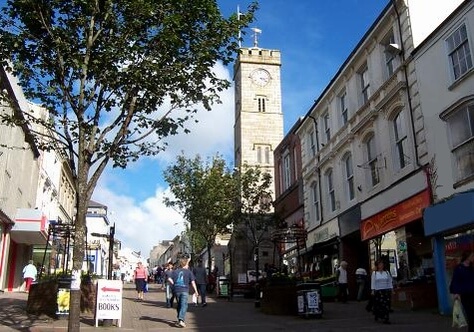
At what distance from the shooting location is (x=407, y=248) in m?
18.6

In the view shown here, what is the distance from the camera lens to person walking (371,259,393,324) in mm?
13841

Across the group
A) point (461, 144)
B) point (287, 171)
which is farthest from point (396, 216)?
point (287, 171)

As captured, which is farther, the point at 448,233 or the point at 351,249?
the point at 351,249

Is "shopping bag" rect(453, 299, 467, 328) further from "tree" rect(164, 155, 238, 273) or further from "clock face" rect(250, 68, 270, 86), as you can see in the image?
"clock face" rect(250, 68, 270, 86)

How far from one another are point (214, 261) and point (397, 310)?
45504 millimetres

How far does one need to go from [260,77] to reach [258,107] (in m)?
4.56

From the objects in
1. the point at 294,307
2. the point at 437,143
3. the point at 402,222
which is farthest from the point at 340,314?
the point at 437,143

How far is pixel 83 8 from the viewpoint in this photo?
37.7 feet

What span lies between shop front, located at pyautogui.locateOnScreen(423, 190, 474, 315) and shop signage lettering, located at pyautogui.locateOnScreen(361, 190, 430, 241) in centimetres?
99

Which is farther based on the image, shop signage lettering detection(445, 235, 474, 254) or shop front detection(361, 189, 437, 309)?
shop front detection(361, 189, 437, 309)

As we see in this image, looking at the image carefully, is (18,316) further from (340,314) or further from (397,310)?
(397,310)

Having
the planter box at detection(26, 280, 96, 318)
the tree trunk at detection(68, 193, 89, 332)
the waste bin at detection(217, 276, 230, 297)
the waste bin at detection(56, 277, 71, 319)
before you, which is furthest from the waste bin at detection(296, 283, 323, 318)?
the waste bin at detection(217, 276, 230, 297)

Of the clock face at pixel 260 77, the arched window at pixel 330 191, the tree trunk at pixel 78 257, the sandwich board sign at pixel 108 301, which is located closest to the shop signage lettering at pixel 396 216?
the arched window at pixel 330 191

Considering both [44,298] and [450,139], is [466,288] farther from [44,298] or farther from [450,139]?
[44,298]
